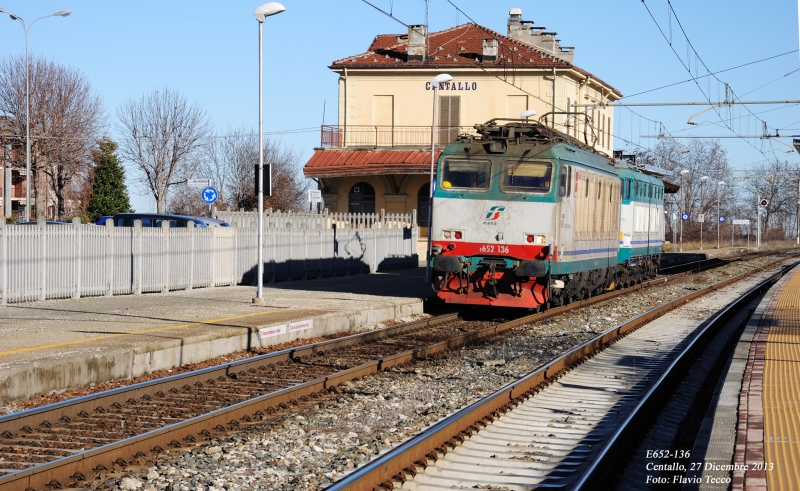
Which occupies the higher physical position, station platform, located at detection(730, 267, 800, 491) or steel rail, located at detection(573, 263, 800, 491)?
station platform, located at detection(730, 267, 800, 491)

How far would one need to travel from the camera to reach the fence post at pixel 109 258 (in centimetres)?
1939

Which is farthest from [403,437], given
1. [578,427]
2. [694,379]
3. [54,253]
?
[54,253]

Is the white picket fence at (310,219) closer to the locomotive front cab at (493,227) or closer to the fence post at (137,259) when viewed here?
the fence post at (137,259)

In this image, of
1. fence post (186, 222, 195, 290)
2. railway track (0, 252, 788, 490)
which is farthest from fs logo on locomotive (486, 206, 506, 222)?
fence post (186, 222, 195, 290)

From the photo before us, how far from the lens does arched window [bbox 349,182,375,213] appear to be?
160 feet

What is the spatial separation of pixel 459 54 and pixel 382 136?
5.99 m

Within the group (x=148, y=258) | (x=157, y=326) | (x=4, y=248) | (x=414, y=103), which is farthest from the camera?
(x=414, y=103)

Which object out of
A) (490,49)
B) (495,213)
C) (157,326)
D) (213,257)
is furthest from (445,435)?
(490,49)

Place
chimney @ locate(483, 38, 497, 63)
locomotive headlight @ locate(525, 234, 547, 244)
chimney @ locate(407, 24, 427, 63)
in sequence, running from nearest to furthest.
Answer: locomotive headlight @ locate(525, 234, 547, 244)
chimney @ locate(483, 38, 497, 63)
chimney @ locate(407, 24, 427, 63)

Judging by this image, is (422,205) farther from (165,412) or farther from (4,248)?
(165,412)

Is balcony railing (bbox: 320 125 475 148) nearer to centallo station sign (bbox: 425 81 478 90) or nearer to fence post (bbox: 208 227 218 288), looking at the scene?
centallo station sign (bbox: 425 81 478 90)

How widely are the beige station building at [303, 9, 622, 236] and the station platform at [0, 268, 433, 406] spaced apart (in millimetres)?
23618

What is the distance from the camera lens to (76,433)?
8492mm

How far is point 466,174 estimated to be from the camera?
20016mm
